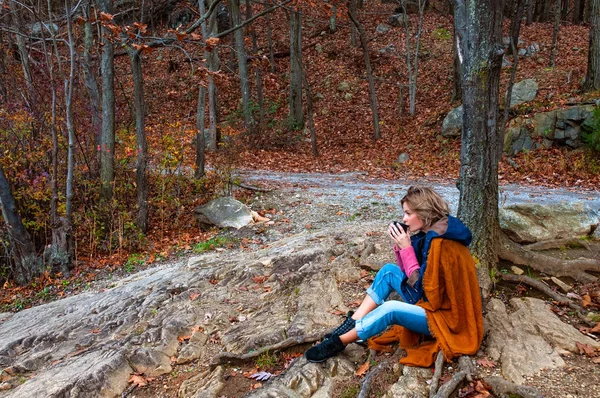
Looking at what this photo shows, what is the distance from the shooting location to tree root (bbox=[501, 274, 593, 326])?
12.6 feet

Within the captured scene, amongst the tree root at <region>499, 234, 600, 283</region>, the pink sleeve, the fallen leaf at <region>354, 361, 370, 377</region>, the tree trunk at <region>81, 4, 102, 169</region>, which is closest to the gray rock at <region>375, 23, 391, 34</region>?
the tree trunk at <region>81, 4, 102, 169</region>

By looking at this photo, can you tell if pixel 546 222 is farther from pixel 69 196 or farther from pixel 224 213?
pixel 69 196

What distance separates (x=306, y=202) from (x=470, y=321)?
6.65 m

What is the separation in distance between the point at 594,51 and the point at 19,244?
14.9 m

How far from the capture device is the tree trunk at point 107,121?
26.9 ft

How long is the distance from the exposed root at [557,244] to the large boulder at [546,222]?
0.22 m

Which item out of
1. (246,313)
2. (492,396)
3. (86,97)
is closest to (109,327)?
(246,313)

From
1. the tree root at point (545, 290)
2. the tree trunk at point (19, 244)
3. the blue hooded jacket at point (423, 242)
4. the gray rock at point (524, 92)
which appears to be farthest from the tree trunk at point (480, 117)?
the gray rock at point (524, 92)

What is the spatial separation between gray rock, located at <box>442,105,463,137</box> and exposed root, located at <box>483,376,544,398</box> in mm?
12938

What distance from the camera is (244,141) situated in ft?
55.3

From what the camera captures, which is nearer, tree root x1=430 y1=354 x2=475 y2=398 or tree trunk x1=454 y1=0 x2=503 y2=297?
tree root x1=430 y1=354 x2=475 y2=398

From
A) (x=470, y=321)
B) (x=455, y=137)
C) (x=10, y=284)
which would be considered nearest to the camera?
(x=470, y=321)

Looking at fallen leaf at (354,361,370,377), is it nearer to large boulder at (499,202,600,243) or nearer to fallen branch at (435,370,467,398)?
fallen branch at (435,370,467,398)

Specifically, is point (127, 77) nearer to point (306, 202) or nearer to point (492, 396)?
point (306, 202)
